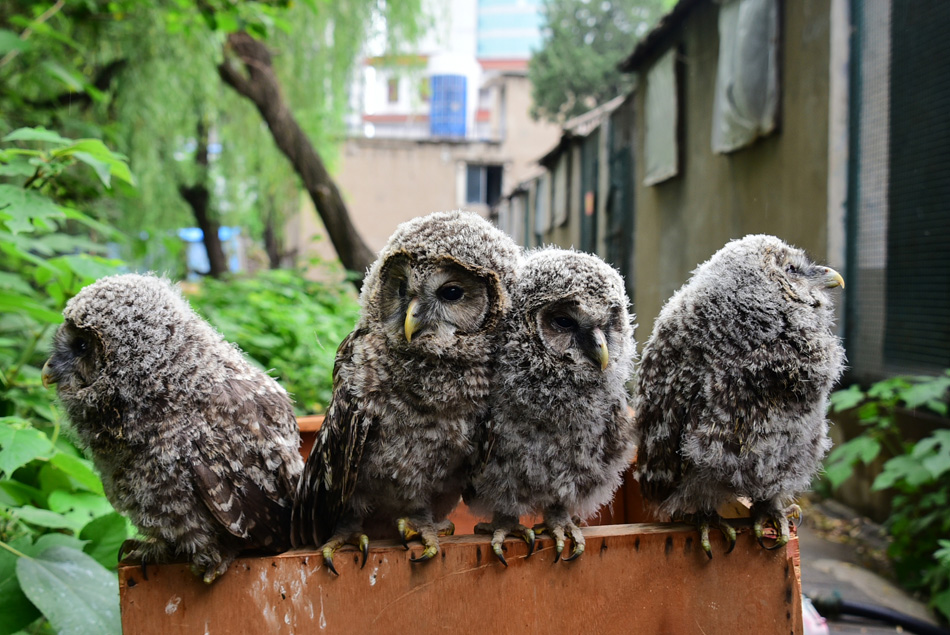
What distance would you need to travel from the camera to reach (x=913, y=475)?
375cm

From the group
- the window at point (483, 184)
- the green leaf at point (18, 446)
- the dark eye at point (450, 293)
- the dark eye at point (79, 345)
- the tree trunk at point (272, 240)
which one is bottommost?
the green leaf at point (18, 446)

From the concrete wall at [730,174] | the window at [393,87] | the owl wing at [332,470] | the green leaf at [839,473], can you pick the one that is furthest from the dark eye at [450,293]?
the window at [393,87]

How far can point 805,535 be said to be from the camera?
212 inches

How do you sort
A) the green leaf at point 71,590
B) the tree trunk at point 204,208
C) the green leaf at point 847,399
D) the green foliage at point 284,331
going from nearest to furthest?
the green leaf at point 71,590 → the green leaf at point 847,399 → the green foliage at point 284,331 → the tree trunk at point 204,208

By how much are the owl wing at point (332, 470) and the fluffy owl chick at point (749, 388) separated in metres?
0.74

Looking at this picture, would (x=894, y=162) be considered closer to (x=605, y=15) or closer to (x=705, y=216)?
(x=705, y=216)

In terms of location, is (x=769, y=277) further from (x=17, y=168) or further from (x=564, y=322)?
(x=17, y=168)

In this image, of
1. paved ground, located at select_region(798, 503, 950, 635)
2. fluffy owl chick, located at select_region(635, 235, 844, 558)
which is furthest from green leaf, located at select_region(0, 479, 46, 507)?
paved ground, located at select_region(798, 503, 950, 635)

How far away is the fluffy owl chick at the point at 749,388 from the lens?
5.15ft

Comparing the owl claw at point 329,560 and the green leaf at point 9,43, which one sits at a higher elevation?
the green leaf at point 9,43

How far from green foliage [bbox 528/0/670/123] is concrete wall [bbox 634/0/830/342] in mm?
13140

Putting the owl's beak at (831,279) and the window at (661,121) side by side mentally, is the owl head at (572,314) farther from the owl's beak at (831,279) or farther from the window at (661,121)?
the window at (661,121)

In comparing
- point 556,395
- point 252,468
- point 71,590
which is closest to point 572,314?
point 556,395

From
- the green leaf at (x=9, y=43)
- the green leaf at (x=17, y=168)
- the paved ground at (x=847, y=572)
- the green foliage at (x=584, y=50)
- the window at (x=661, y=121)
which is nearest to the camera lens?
the green leaf at (x=17, y=168)
